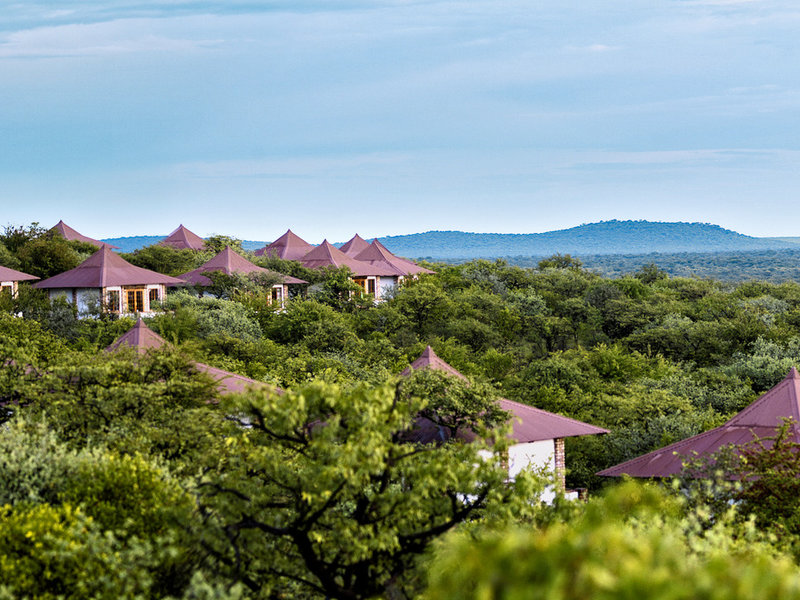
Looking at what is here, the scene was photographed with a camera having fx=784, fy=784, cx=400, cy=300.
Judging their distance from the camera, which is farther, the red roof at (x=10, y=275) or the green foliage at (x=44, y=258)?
the green foliage at (x=44, y=258)

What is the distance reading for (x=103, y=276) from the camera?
177 ft

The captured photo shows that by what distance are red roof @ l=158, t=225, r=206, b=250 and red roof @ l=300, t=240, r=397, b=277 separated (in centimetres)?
2479

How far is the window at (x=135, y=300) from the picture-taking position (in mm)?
55062

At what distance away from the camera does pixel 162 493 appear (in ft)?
40.2

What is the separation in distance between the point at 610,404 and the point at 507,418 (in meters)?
15.8

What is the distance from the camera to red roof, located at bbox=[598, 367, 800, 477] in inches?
947

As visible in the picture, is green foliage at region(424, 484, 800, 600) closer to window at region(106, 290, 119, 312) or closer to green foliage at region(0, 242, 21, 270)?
window at region(106, 290, 119, 312)

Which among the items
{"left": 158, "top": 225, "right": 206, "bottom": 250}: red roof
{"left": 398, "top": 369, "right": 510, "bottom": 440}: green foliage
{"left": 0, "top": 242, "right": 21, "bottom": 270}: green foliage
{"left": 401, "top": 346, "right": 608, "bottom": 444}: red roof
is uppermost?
{"left": 158, "top": 225, "right": 206, "bottom": 250}: red roof

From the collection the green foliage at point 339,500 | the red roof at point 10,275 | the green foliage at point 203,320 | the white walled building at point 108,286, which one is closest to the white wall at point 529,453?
the green foliage at point 339,500

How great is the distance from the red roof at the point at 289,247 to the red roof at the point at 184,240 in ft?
34.2

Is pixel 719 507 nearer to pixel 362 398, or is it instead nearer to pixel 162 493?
pixel 362 398

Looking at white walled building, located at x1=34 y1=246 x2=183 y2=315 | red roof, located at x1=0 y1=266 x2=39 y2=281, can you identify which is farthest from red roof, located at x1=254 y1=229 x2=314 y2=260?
red roof, located at x1=0 y1=266 x2=39 y2=281

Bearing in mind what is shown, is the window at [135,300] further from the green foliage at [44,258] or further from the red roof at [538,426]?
the red roof at [538,426]

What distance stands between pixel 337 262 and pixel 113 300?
24.5 meters
